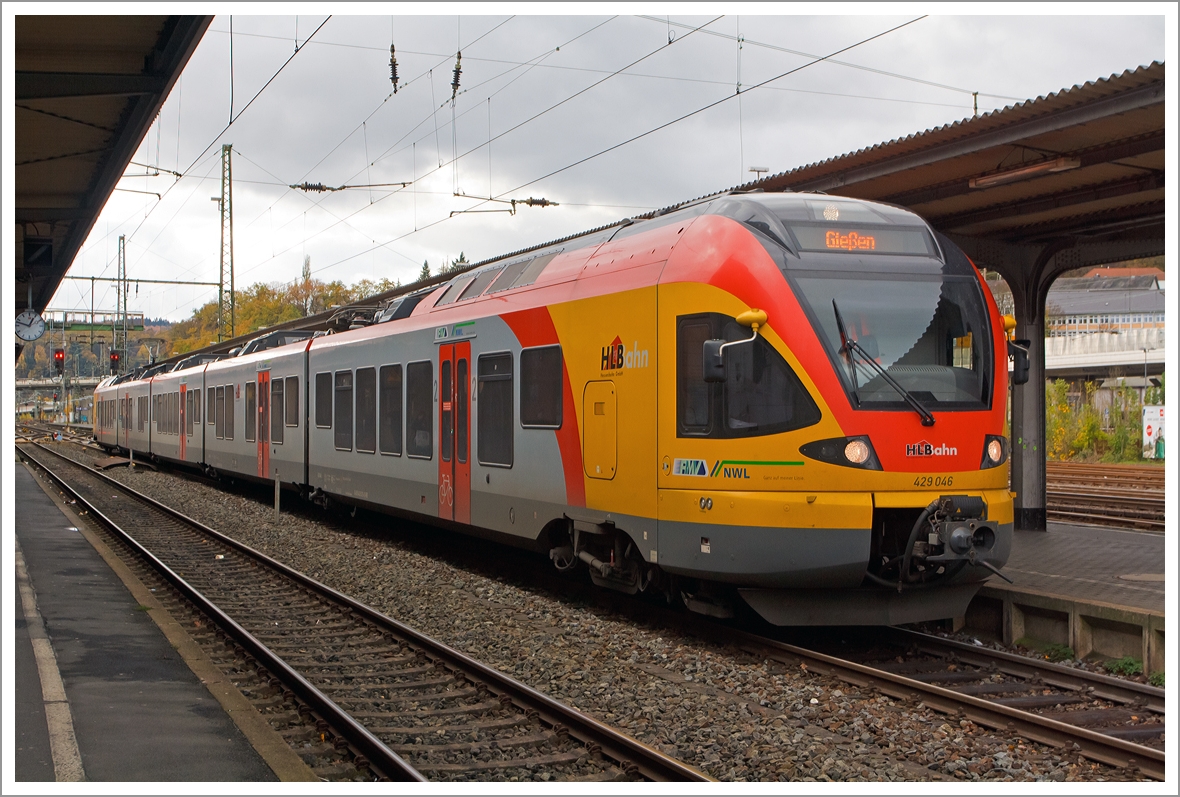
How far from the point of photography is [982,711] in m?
6.57

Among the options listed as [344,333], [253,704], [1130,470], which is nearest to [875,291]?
[253,704]

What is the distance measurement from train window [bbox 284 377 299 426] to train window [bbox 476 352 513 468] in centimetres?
765

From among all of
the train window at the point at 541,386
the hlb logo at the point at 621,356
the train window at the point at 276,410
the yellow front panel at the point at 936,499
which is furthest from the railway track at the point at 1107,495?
the train window at the point at 276,410

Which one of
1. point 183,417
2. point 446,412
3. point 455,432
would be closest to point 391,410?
point 446,412

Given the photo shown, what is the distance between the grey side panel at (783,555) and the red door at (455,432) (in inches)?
170

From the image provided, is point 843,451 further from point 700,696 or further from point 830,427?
point 700,696

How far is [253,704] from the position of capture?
23.0 feet

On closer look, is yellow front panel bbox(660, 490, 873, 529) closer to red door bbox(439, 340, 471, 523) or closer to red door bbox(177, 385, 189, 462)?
red door bbox(439, 340, 471, 523)

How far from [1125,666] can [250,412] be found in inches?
683

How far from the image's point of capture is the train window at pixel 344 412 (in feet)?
51.2

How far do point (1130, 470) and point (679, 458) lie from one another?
23.4 meters

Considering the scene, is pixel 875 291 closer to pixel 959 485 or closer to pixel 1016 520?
pixel 959 485

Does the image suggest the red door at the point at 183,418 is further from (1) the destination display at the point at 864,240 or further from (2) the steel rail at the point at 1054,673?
(2) the steel rail at the point at 1054,673

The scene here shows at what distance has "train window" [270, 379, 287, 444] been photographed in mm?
19156
